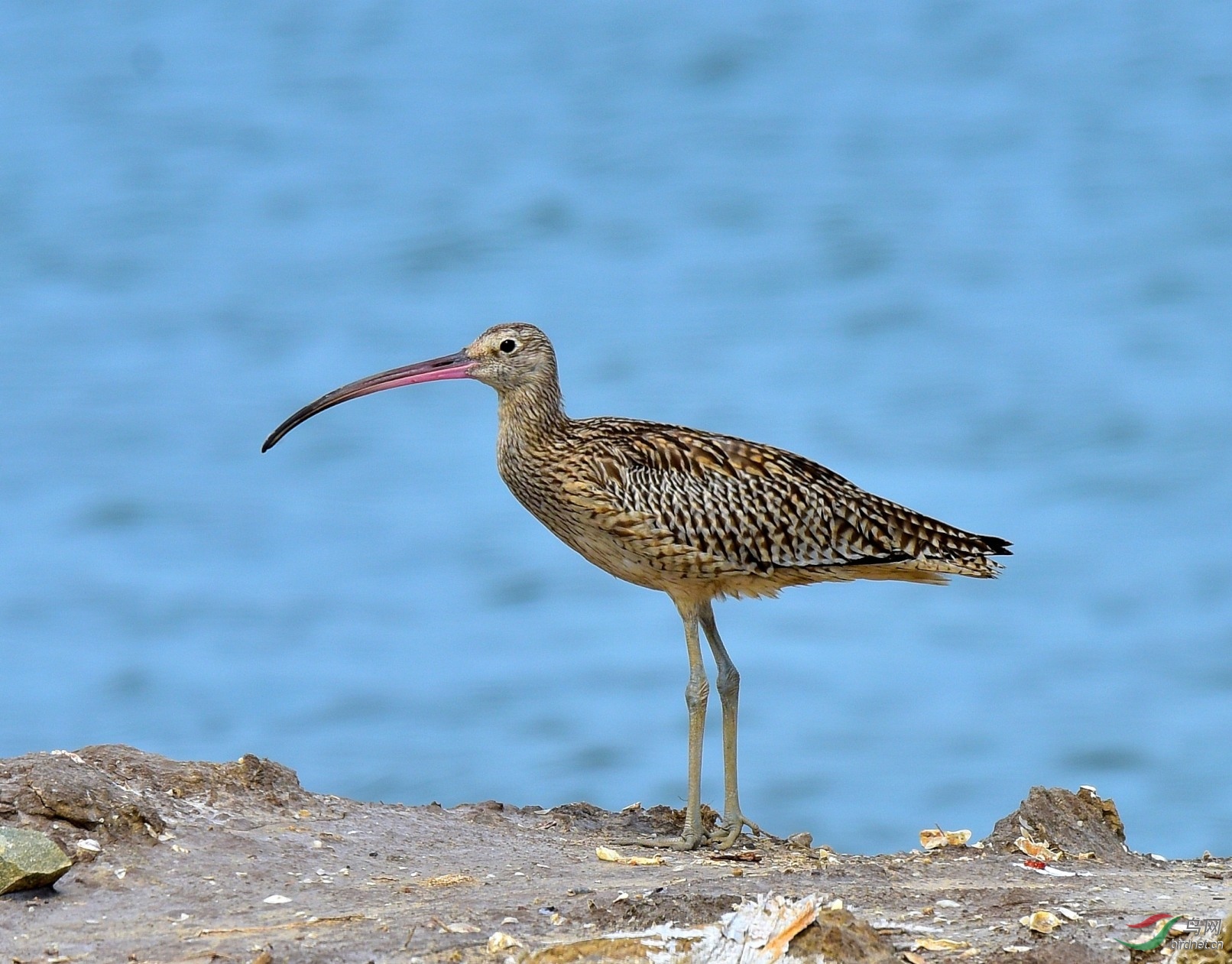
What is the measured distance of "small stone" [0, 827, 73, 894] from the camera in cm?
657

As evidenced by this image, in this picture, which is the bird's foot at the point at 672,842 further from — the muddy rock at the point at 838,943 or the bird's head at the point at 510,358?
the muddy rock at the point at 838,943

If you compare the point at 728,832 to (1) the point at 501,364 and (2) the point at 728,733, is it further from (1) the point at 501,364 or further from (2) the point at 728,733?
(1) the point at 501,364

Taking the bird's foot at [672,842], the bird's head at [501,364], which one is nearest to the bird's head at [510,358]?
the bird's head at [501,364]

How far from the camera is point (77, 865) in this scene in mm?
6977

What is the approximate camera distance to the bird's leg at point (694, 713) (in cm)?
858

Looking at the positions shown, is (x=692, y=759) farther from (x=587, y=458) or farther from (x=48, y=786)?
(x=48, y=786)

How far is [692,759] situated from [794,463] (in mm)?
1535

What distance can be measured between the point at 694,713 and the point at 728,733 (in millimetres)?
247

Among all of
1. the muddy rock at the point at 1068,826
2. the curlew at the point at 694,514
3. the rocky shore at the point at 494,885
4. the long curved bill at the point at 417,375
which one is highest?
the long curved bill at the point at 417,375

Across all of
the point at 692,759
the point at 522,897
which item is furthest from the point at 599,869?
the point at 692,759

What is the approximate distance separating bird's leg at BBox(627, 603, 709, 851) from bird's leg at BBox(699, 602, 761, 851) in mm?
91

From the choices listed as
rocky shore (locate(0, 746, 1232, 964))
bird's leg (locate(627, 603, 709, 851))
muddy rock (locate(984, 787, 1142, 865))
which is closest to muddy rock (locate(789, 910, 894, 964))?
rocky shore (locate(0, 746, 1232, 964))

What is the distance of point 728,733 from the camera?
9102 millimetres

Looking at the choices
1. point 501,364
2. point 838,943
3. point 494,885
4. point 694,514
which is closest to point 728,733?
point 694,514
